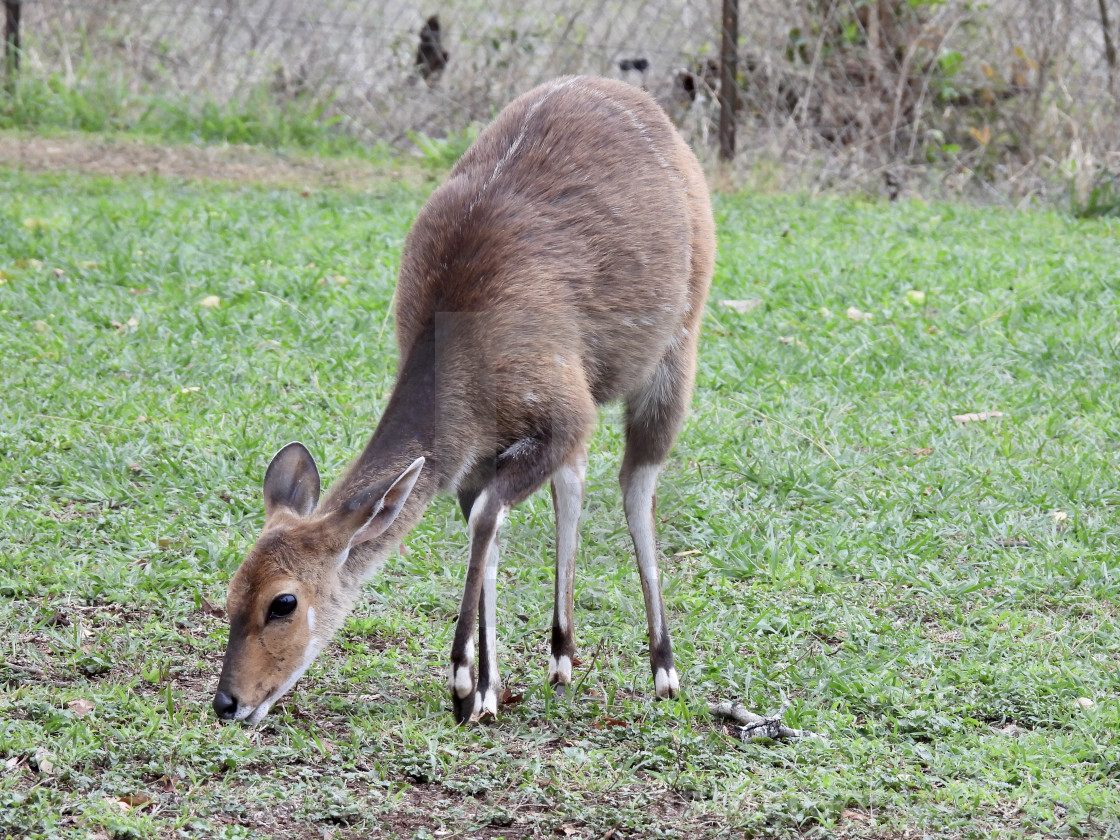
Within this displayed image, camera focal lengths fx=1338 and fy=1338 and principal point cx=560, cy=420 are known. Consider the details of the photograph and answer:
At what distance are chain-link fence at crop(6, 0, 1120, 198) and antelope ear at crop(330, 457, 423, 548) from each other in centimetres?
767

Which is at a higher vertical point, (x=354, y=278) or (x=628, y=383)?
(x=628, y=383)

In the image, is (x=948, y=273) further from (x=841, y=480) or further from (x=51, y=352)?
(x=51, y=352)

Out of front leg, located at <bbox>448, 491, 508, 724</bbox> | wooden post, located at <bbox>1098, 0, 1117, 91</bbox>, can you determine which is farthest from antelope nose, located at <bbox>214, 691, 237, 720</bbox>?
wooden post, located at <bbox>1098, 0, 1117, 91</bbox>

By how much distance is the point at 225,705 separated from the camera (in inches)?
127

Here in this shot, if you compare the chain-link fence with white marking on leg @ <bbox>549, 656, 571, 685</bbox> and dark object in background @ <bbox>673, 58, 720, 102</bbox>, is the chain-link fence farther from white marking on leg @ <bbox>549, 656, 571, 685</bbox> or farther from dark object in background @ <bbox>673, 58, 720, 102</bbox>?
white marking on leg @ <bbox>549, 656, 571, 685</bbox>

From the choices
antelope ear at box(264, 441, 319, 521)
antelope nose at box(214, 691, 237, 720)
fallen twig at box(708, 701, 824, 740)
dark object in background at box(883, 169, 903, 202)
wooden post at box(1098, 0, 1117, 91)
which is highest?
wooden post at box(1098, 0, 1117, 91)

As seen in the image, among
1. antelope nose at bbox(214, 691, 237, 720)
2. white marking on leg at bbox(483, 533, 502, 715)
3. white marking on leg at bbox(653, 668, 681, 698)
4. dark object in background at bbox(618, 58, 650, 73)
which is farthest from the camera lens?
dark object in background at bbox(618, 58, 650, 73)

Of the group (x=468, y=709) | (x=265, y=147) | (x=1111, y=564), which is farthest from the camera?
(x=265, y=147)

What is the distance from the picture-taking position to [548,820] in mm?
3193

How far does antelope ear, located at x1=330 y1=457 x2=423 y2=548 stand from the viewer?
3.37 metres

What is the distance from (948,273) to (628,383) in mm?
4434

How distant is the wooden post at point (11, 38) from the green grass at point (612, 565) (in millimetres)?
2889

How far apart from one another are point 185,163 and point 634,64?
364 cm

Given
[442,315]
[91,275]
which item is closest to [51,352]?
[91,275]
